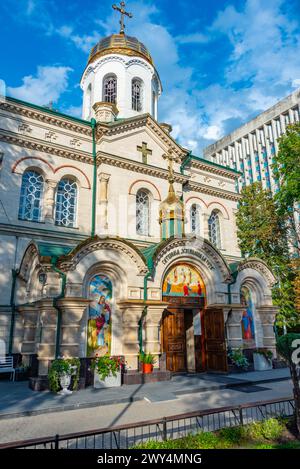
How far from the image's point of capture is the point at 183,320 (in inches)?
551

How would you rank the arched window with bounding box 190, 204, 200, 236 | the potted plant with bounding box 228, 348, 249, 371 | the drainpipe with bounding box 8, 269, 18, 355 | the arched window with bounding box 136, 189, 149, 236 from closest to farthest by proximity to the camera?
the drainpipe with bounding box 8, 269, 18, 355
the potted plant with bounding box 228, 348, 249, 371
the arched window with bounding box 136, 189, 149, 236
the arched window with bounding box 190, 204, 200, 236

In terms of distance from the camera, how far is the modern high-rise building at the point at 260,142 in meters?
54.0

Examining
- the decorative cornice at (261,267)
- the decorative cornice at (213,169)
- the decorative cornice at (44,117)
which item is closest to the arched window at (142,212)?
the decorative cornice at (44,117)

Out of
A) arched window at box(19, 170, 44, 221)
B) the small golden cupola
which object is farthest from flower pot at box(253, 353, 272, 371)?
arched window at box(19, 170, 44, 221)

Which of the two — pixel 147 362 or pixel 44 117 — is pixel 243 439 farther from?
pixel 44 117

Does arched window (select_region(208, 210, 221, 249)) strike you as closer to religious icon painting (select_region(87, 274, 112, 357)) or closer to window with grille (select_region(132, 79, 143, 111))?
window with grille (select_region(132, 79, 143, 111))

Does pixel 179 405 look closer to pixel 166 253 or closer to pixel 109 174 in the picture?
pixel 166 253

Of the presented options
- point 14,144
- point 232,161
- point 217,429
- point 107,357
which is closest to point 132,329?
point 107,357

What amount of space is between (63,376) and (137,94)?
1690cm

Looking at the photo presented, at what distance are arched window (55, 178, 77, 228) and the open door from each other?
23.4 ft

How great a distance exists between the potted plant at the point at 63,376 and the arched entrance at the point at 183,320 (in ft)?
13.4

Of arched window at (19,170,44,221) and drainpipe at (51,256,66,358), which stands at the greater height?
arched window at (19,170,44,221)

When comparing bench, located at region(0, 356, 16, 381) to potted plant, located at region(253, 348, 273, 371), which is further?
potted plant, located at region(253, 348, 273, 371)

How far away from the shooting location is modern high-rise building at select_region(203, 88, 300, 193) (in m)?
54.0
